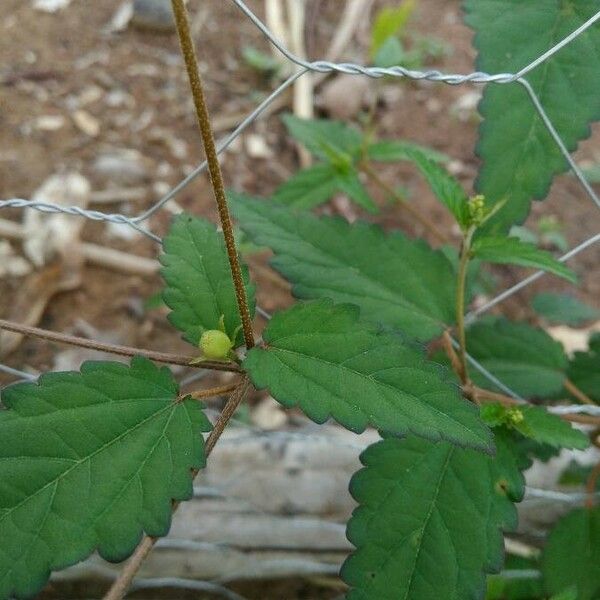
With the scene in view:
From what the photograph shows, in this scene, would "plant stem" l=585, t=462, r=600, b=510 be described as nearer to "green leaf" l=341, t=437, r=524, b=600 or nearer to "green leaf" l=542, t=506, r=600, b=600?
"green leaf" l=542, t=506, r=600, b=600

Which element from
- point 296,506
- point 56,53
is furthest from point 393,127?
point 296,506

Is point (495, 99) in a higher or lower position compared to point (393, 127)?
lower

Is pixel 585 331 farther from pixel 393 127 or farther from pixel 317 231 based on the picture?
pixel 317 231

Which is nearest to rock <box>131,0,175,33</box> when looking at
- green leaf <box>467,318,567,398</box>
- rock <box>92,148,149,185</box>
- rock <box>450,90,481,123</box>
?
rock <box>92,148,149,185</box>

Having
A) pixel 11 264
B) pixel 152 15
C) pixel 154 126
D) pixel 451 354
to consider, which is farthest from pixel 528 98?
pixel 152 15

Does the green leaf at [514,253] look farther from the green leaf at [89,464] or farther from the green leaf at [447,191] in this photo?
the green leaf at [89,464]
